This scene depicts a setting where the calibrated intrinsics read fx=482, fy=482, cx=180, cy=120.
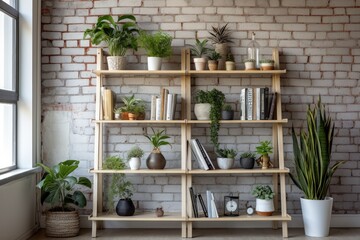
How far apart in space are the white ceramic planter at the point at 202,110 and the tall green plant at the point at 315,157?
2.88 ft

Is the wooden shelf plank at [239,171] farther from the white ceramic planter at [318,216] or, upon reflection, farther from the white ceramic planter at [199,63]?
the white ceramic planter at [199,63]

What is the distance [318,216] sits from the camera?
448cm

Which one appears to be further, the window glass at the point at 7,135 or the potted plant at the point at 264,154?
the potted plant at the point at 264,154

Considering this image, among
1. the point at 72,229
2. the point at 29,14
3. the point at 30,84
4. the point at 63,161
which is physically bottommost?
the point at 72,229

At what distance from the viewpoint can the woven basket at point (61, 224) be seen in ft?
14.7

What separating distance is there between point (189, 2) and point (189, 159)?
1.59m

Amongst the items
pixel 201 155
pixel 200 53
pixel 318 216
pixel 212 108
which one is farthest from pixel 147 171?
pixel 318 216

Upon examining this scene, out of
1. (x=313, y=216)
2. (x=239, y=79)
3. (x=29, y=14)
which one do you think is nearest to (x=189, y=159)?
(x=239, y=79)

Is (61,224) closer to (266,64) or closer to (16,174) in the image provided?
(16,174)

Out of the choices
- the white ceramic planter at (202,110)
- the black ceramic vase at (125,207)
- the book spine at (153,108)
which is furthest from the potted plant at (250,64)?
the black ceramic vase at (125,207)

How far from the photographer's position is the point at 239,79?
4.92 metres

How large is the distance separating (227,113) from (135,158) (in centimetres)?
98

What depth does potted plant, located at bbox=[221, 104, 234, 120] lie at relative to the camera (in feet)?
15.2

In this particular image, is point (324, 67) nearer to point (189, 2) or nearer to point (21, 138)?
point (189, 2)
